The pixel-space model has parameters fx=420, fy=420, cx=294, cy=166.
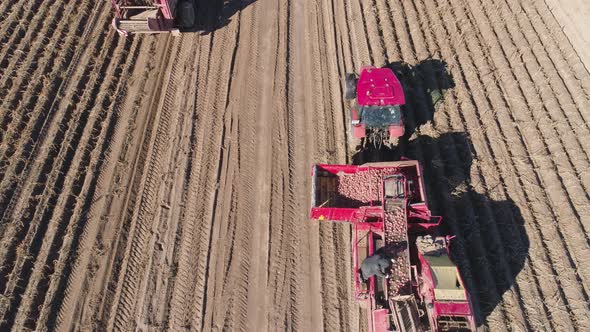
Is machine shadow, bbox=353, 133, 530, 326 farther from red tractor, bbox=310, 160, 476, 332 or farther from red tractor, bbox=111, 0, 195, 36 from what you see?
red tractor, bbox=111, 0, 195, 36

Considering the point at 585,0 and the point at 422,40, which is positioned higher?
the point at 585,0

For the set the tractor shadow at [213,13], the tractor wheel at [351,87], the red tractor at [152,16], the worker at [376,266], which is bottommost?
the worker at [376,266]

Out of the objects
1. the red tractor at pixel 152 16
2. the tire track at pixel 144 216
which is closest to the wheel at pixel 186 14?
the red tractor at pixel 152 16

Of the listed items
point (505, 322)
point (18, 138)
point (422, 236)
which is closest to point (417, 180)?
point (422, 236)

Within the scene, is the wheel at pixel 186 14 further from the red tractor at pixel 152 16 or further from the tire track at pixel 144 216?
the tire track at pixel 144 216

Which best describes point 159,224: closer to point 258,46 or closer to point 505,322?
point 258,46

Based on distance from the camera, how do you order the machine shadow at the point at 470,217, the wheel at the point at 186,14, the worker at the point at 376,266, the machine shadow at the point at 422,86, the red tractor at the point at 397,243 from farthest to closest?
the wheel at the point at 186,14 → the machine shadow at the point at 422,86 → the machine shadow at the point at 470,217 → the worker at the point at 376,266 → the red tractor at the point at 397,243

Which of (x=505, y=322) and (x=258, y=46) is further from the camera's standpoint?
(x=258, y=46)
